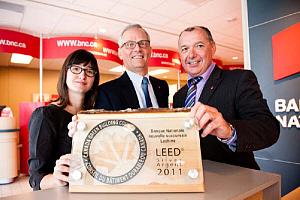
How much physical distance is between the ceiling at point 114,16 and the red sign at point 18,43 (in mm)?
195

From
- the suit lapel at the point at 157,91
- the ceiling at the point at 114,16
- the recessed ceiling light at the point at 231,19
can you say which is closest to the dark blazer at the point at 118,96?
the suit lapel at the point at 157,91

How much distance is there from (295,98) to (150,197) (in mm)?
2791

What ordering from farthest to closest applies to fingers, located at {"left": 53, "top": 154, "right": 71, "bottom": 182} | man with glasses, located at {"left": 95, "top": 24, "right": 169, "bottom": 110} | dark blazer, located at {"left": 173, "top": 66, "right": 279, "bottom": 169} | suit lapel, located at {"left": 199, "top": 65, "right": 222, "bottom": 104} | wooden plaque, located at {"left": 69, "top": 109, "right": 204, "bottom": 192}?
1. man with glasses, located at {"left": 95, "top": 24, "right": 169, "bottom": 110}
2. suit lapel, located at {"left": 199, "top": 65, "right": 222, "bottom": 104}
3. dark blazer, located at {"left": 173, "top": 66, "right": 279, "bottom": 169}
4. fingers, located at {"left": 53, "top": 154, "right": 71, "bottom": 182}
5. wooden plaque, located at {"left": 69, "top": 109, "right": 204, "bottom": 192}

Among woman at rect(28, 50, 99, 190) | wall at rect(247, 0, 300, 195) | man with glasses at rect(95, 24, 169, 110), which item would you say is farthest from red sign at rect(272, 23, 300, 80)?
woman at rect(28, 50, 99, 190)

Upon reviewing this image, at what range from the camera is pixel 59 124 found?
1526mm

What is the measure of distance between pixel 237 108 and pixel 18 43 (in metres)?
4.87

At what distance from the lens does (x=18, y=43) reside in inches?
191

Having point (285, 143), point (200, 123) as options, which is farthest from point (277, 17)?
point (200, 123)

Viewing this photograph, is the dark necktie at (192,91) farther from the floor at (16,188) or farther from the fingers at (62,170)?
the floor at (16,188)

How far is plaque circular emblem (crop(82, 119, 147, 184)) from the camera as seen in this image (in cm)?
69

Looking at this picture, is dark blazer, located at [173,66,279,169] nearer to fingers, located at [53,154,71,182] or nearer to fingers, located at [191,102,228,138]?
fingers, located at [191,102,228,138]

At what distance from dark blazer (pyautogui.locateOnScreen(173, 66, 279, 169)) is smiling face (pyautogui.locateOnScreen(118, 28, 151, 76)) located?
497 mm

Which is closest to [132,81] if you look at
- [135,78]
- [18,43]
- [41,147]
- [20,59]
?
[135,78]

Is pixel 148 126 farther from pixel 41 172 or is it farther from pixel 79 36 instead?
pixel 79 36
